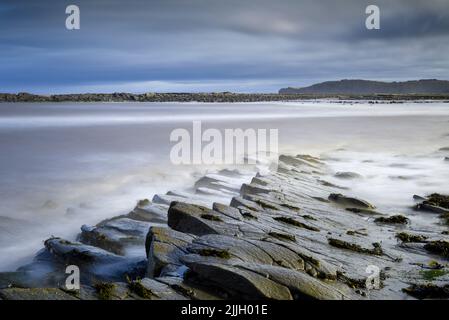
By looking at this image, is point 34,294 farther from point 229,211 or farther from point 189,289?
point 229,211

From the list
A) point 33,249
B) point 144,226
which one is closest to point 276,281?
point 144,226

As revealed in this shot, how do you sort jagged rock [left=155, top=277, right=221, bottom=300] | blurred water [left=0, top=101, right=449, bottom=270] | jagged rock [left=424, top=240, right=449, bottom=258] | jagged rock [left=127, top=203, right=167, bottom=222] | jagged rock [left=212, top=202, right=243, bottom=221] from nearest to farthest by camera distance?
1. jagged rock [left=155, top=277, right=221, bottom=300]
2. jagged rock [left=424, top=240, right=449, bottom=258]
3. jagged rock [left=212, top=202, right=243, bottom=221]
4. jagged rock [left=127, top=203, right=167, bottom=222]
5. blurred water [left=0, top=101, right=449, bottom=270]

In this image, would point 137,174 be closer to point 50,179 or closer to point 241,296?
point 50,179

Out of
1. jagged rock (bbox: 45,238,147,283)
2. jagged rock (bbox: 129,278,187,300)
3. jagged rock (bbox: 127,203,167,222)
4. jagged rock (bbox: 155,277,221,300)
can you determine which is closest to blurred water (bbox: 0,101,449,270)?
jagged rock (bbox: 45,238,147,283)

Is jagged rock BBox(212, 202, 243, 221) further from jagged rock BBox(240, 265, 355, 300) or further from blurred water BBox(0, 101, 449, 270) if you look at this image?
blurred water BBox(0, 101, 449, 270)

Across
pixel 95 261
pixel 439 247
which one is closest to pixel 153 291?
pixel 95 261

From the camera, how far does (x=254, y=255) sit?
7609mm

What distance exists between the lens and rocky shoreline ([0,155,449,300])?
654cm

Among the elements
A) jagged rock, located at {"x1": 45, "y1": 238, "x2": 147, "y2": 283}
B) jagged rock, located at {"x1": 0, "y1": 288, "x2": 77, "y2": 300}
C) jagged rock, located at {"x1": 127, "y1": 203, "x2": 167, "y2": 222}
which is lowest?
jagged rock, located at {"x1": 45, "y1": 238, "x2": 147, "y2": 283}

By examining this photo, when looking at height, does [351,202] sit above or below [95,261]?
above

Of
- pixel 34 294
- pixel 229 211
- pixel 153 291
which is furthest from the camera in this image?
pixel 229 211

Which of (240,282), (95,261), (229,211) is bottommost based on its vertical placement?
(95,261)

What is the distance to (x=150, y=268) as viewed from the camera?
7.64m
